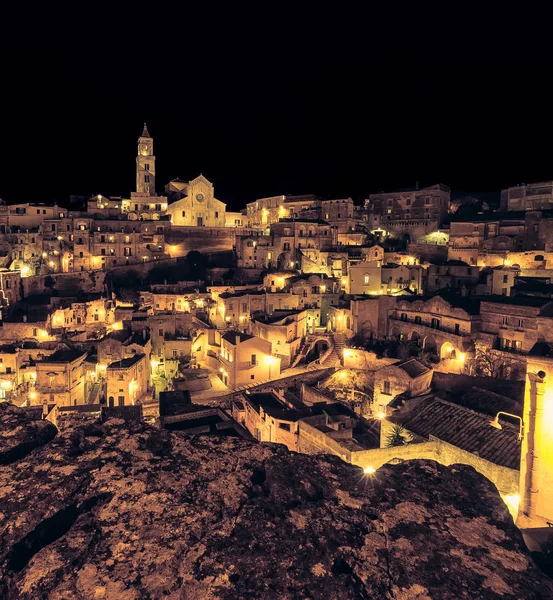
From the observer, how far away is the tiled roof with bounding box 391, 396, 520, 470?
54.1ft

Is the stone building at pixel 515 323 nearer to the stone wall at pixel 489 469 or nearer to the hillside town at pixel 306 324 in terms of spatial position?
the hillside town at pixel 306 324

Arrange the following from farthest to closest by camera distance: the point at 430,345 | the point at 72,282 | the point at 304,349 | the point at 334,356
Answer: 1. the point at 72,282
2. the point at 304,349
3. the point at 334,356
4. the point at 430,345

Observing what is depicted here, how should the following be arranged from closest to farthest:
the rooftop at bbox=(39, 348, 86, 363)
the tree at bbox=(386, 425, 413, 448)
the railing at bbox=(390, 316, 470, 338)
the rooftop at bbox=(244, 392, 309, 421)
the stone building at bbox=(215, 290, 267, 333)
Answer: the tree at bbox=(386, 425, 413, 448) < the rooftop at bbox=(244, 392, 309, 421) < the railing at bbox=(390, 316, 470, 338) < the rooftop at bbox=(39, 348, 86, 363) < the stone building at bbox=(215, 290, 267, 333)

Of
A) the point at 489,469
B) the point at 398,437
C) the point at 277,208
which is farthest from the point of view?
the point at 277,208

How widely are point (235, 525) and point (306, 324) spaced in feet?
124

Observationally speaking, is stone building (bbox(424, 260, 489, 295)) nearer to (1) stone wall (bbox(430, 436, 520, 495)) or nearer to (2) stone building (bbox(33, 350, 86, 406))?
(1) stone wall (bbox(430, 436, 520, 495))

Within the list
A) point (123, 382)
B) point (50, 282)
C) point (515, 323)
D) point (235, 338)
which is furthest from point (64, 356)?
point (515, 323)

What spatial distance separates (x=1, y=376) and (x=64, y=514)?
118ft

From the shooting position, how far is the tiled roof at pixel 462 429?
16.5 m

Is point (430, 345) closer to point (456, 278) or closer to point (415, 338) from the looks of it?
point (415, 338)

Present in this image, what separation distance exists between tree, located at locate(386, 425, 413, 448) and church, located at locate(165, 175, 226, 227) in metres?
51.8

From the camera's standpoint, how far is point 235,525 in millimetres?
4281

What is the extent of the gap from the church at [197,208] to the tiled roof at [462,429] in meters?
51.3

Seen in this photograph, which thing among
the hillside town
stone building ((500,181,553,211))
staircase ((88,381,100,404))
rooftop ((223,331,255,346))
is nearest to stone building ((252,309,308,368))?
the hillside town
